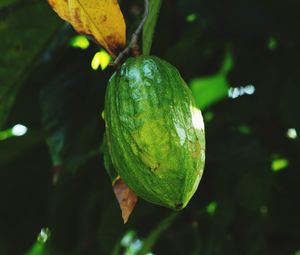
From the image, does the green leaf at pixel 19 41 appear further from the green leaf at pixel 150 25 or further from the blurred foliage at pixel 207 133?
the green leaf at pixel 150 25

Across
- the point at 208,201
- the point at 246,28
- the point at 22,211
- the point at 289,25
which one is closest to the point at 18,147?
the point at 22,211

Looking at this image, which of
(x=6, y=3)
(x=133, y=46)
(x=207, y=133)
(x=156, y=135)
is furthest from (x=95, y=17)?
(x=207, y=133)

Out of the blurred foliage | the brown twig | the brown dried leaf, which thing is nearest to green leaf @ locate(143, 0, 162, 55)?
the brown twig

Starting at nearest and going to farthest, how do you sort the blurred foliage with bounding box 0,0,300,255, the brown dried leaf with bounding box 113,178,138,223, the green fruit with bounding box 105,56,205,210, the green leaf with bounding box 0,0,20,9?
1. the green fruit with bounding box 105,56,205,210
2. the brown dried leaf with bounding box 113,178,138,223
3. the green leaf with bounding box 0,0,20,9
4. the blurred foliage with bounding box 0,0,300,255

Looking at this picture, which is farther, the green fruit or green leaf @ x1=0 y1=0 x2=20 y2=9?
green leaf @ x1=0 y1=0 x2=20 y2=9

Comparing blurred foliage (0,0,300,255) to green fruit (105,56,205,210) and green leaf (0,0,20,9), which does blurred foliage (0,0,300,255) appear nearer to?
green leaf (0,0,20,9)

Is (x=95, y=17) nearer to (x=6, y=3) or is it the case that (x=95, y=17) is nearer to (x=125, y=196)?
(x=125, y=196)
